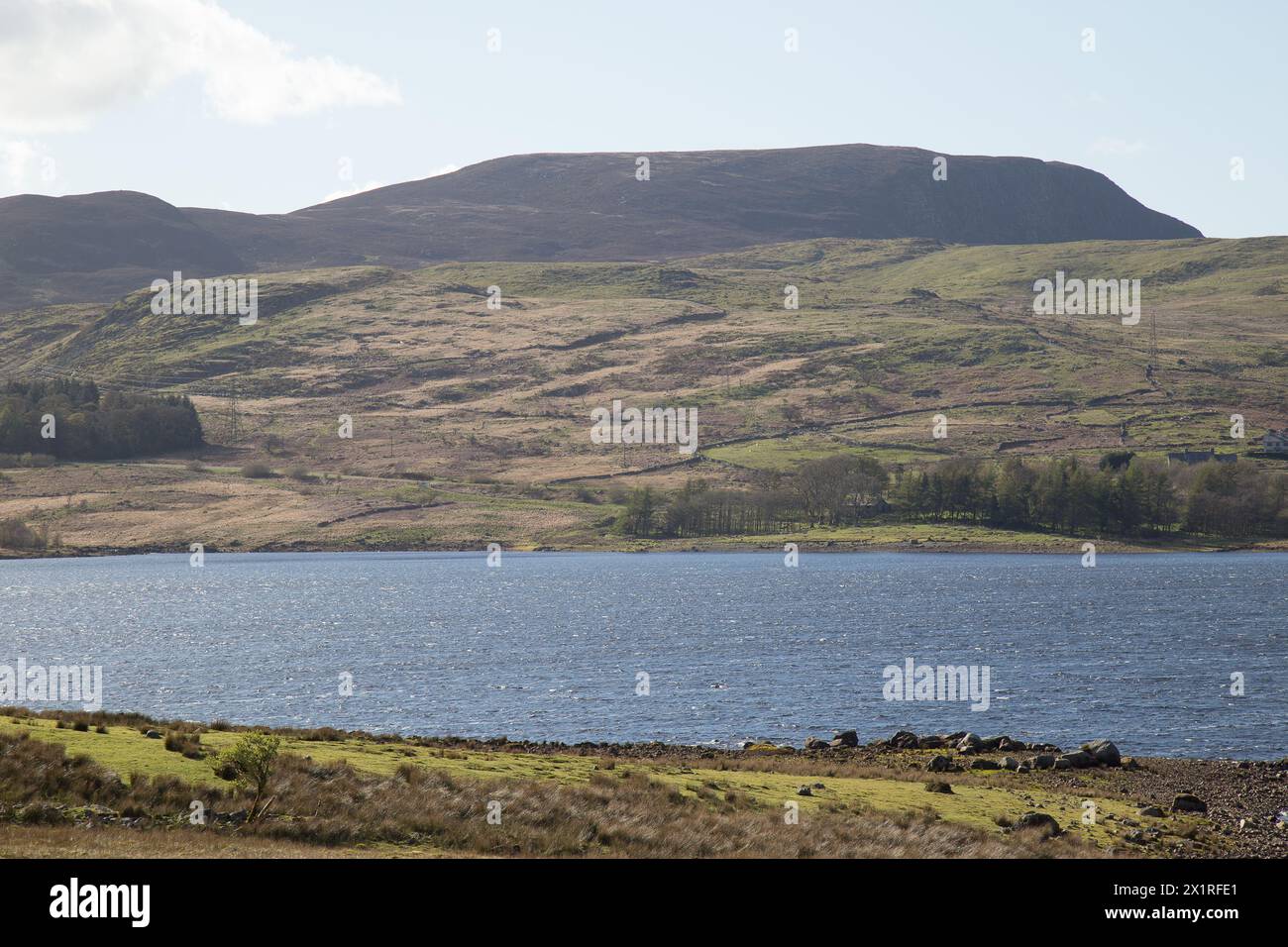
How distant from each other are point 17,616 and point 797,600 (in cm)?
8530

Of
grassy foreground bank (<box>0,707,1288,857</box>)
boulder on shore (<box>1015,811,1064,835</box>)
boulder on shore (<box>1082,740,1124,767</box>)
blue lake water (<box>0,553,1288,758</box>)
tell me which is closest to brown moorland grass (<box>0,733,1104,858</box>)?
grassy foreground bank (<box>0,707,1288,857</box>)

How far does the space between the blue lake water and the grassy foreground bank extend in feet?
55.9

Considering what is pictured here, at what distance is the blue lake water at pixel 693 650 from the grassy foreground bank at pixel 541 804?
17029 millimetres

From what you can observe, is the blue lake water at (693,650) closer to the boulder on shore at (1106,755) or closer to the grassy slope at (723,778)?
the boulder on shore at (1106,755)

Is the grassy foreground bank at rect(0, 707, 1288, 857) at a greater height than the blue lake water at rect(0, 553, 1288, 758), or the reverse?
the grassy foreground bank at rect(0, 707, 1288, 857)

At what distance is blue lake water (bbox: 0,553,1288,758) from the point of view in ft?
218

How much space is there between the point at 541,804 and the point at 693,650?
6708 centimetres

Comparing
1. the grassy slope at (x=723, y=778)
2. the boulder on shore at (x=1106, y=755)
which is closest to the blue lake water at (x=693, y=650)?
the boulder on shore at (x=1106, y=755)

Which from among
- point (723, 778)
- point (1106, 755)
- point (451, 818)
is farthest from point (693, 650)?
point (451, 818)

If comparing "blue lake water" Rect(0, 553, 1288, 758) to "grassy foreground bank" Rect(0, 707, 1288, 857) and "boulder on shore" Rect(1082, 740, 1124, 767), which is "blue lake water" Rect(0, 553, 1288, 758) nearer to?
"boulder on shore" Rect(1082, 740, 1124, 767)

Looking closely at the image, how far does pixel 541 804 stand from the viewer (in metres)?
32.0
